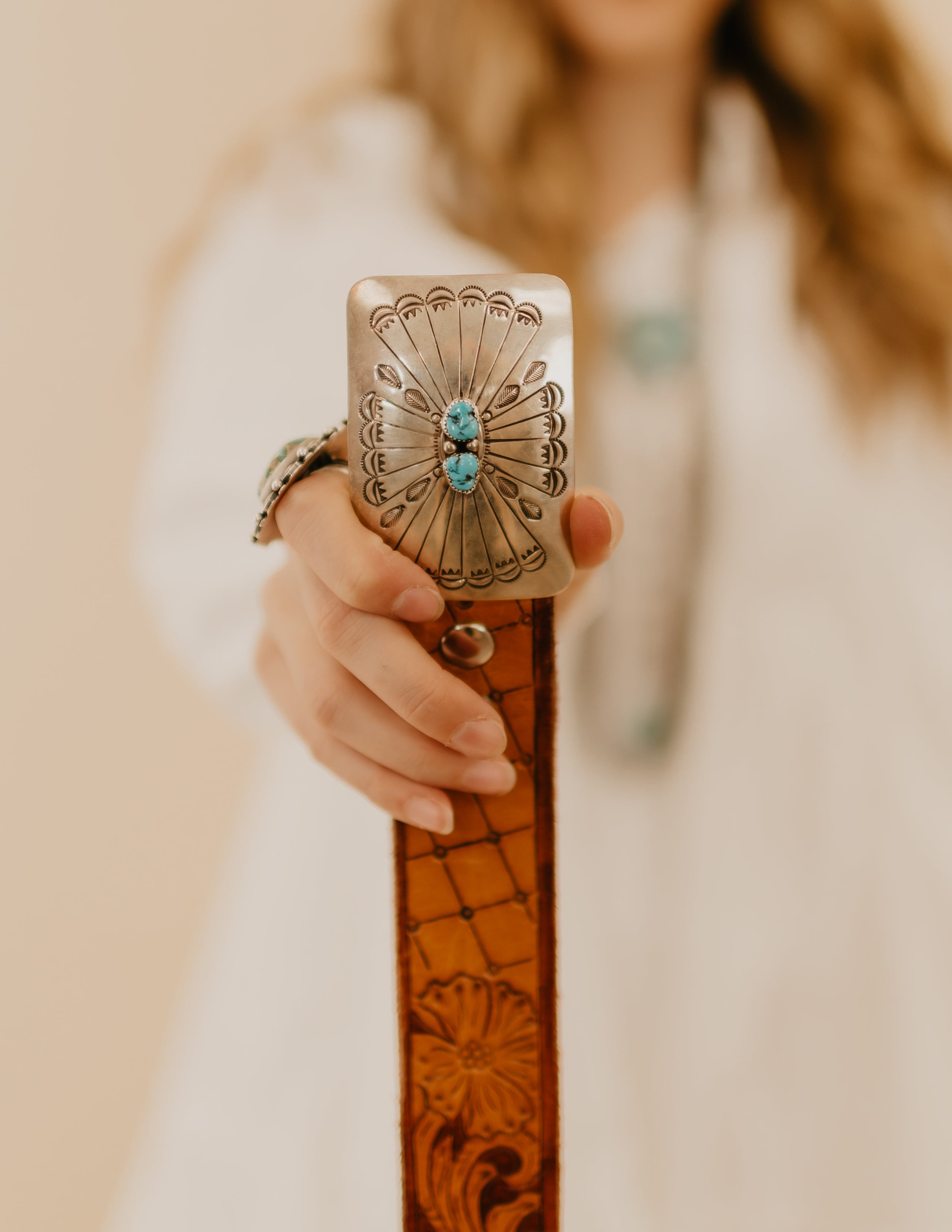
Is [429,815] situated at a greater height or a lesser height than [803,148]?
lesser

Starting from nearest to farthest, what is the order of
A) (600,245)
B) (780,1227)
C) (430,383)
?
(430,383)
(780,1227)
(600,245)

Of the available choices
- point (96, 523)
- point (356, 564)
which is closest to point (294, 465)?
point (356, 564)

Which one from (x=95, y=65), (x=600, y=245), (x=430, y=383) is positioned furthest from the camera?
(x=95, y=65)

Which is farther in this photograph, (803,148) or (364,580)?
(803,148)

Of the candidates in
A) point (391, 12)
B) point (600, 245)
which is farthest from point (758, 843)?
point (391, 12)

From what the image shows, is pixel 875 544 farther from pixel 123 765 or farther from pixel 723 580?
pixel 123 765

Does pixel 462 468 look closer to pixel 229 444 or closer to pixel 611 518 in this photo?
pixel 611 518

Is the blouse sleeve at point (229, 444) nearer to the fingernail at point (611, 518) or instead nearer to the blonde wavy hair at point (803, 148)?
the blonde wavy hair at point (803, 148)

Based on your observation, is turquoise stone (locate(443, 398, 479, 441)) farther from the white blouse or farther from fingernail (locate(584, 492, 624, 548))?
the white blouse

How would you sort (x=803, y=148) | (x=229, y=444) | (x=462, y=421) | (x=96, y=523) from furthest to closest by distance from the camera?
1. (x=96, y=523)
2. (x=803, y=148)
3. (x=229, y=444)
4. (x=462, y=421)
